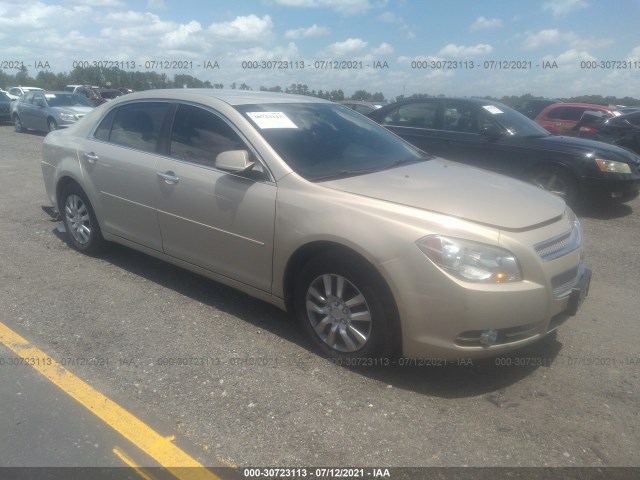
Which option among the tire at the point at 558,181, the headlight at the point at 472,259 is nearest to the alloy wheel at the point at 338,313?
the headlight at the point at 472,259

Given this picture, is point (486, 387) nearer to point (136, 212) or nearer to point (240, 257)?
point (240, 257)

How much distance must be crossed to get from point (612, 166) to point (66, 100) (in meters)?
16.1

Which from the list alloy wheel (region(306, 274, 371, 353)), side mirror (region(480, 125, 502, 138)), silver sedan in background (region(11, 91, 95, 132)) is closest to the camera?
alloy wheel (region(306, 274, 371, 353))

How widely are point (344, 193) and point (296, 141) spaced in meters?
0.75

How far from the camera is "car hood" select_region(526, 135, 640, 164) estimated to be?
708 centimetres

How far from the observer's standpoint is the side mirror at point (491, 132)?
24.3ft

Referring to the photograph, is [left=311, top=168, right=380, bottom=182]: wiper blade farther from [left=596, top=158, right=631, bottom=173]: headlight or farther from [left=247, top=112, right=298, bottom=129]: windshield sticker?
[left=596, top=158, right=631, bottom=173]: headlight

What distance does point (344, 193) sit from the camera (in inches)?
129

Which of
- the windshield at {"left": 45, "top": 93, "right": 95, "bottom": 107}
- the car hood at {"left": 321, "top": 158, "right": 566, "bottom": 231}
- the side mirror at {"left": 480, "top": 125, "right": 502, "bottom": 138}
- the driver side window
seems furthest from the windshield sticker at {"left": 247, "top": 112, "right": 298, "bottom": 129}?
the windshield at {"left": 45, "top": 93, "right": 95, "bottom": 107}

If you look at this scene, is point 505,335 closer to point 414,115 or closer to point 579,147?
point 579,147

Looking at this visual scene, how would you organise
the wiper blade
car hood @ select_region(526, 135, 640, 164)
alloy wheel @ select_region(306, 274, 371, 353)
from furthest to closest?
car hood @ select_region(526, 135, 640, 164)
the wiper blade
alloy wheel @ select_region(306, 274, 371, 353)

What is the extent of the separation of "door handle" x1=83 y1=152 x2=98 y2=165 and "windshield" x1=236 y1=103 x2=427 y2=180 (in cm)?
165

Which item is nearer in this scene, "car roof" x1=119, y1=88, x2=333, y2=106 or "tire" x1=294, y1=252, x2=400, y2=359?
"tire" x1=294, y1=252, x2=400, y2=359

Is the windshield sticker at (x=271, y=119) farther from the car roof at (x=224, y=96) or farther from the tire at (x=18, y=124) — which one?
the tire at (x=18, y=124)
